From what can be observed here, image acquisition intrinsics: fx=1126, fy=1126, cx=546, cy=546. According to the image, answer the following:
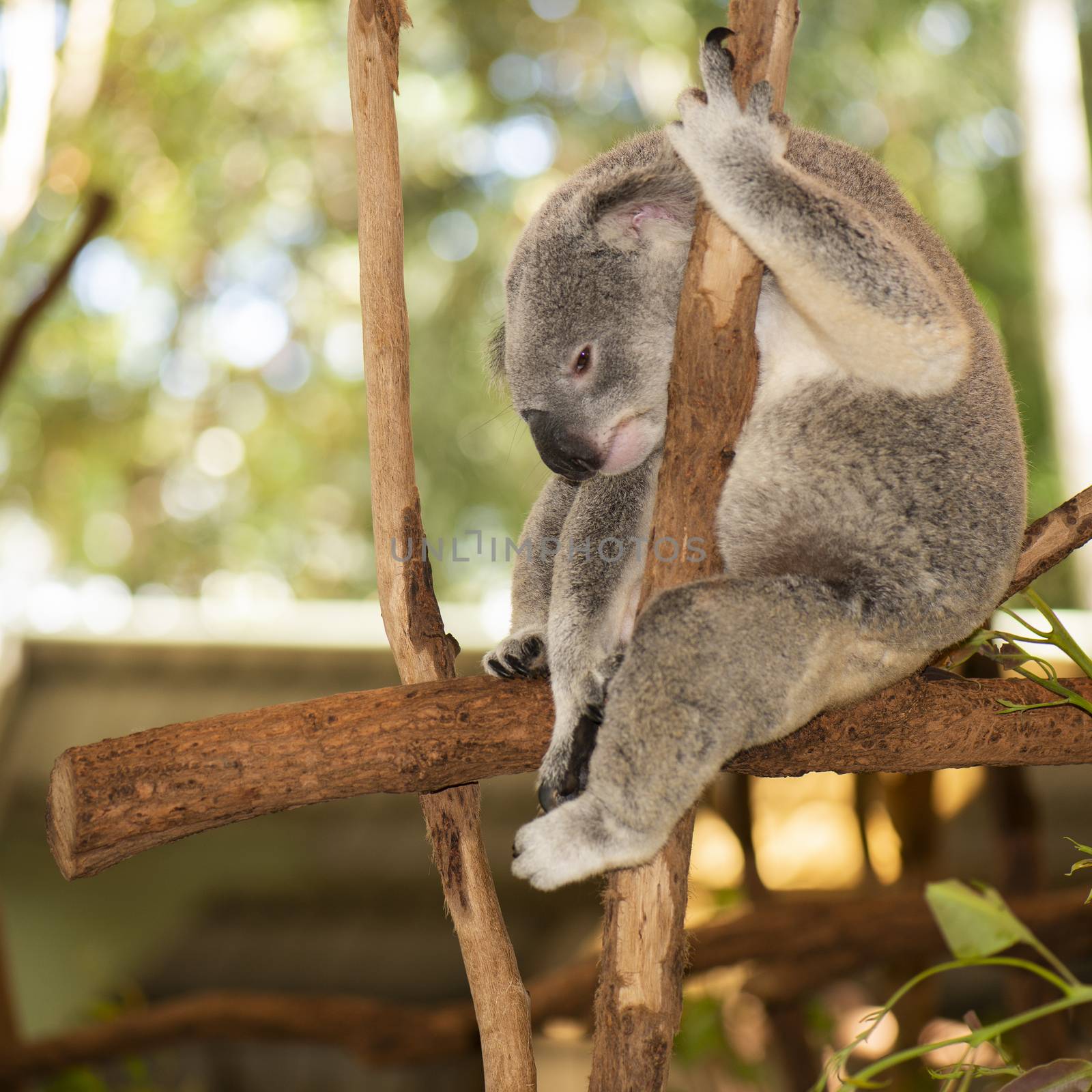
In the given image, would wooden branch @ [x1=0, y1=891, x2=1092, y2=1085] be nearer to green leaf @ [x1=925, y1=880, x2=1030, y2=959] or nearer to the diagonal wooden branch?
the diagonal wooden branch

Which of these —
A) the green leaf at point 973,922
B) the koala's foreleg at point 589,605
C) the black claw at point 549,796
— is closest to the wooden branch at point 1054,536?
the koala's foreleg at point 589,605

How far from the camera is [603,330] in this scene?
1.95 m

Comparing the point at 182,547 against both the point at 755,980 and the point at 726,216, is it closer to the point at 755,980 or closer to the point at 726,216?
the point at 755,980

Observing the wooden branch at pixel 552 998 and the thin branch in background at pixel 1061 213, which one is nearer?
the wooden branch at pixel 552 998

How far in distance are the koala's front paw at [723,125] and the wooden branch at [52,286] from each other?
8.37ft

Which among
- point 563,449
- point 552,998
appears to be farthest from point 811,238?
point 552,998

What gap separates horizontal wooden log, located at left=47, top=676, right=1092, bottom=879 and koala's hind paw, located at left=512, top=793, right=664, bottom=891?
0.38ft

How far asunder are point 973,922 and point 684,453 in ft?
2.52

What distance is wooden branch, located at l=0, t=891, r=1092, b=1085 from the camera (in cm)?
333

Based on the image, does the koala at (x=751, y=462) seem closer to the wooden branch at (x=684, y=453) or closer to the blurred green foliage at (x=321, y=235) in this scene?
the wooden branch at (x=684, y=453)

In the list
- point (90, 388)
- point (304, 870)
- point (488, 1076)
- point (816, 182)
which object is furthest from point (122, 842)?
point (90, 388)

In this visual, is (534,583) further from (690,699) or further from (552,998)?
(552,998)

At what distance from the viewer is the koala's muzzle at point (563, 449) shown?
1.94m

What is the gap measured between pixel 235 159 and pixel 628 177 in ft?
35.4
